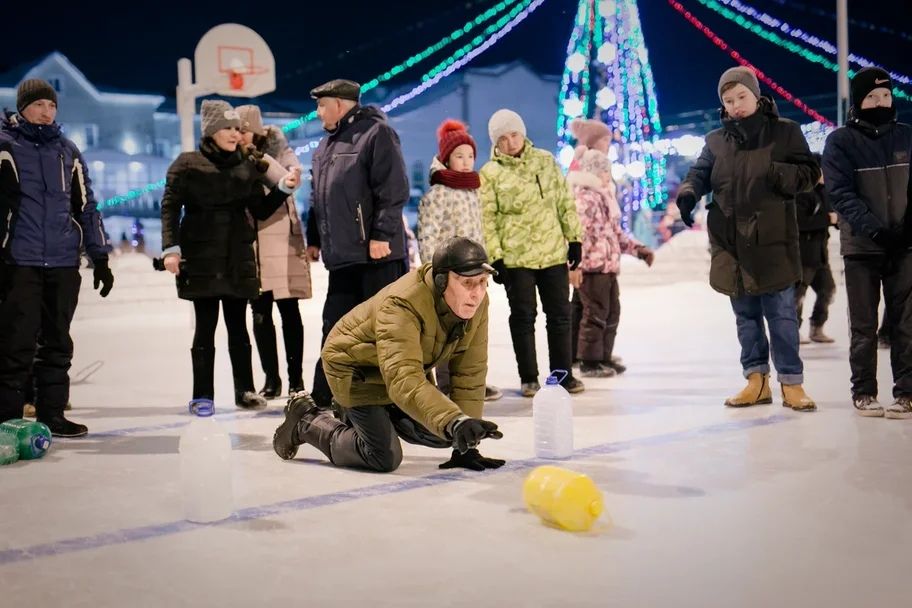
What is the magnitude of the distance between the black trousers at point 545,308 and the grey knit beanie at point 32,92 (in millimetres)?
A: 2424

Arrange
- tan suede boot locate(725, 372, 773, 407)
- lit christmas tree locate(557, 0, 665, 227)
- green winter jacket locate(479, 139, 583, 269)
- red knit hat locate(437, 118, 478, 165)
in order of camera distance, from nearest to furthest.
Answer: tan suede boot locate(725, 372, 773, 407) → red knit hat locate(437, 118, 478, 165) → green winter jacket locate(479, 139, 583, 269) → lit christmas tree locate(557, 0, 665, 227)

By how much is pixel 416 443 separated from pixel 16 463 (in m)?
1.57

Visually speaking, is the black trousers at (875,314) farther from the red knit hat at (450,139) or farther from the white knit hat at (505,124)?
the red knit hat at (450,139)

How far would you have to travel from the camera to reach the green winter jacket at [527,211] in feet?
17.9

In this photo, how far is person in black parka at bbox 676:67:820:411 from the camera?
15.5 ft

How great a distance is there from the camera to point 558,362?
18.1 feet

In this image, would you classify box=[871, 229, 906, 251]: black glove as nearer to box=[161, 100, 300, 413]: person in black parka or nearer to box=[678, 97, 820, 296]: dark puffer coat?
box=[678, 97, 820, 296]: dark puffer coat

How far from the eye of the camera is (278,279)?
554 centimetres

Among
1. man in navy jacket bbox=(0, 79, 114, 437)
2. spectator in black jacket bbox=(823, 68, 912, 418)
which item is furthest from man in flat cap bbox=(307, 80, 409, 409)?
spectator in black jacket bbox=(823, 68, 912, 418)

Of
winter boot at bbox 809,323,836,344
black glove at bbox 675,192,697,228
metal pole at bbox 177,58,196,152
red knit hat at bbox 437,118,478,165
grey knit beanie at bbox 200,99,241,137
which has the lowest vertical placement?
winter boot at bbox 809,323,836,344

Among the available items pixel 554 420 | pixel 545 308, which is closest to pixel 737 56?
pixel 545 308

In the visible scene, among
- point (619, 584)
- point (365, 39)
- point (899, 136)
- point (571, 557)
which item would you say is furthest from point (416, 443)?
point (365, 39)

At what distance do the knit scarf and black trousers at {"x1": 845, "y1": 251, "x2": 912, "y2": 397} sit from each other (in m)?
1.90

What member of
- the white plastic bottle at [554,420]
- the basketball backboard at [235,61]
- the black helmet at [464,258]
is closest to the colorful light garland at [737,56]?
the basketball backboard at [235,61]
